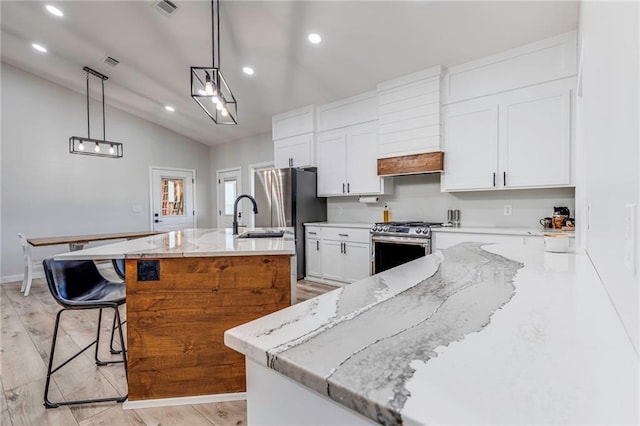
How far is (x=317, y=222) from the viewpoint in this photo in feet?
15.5

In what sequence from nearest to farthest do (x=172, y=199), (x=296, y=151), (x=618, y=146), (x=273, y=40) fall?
(x=618, y=146)
(x=273, y=40)
(x=296, y=151)
(x=172, y=199)

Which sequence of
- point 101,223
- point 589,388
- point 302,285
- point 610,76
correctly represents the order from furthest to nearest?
1. point 101,223
2. point 302,285
3. point 610,76
4. point 589,388

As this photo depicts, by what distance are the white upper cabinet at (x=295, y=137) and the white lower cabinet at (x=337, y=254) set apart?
113 centimetres

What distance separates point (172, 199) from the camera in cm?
675

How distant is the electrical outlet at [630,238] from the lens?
0.56 meters

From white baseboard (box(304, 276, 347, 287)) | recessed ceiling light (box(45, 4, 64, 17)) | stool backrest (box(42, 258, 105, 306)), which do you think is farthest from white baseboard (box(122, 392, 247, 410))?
recessed ceiling light (box(45, 4, 64, 17))

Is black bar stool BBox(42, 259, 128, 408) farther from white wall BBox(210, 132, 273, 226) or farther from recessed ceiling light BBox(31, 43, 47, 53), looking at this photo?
white wall BBox(210, 132, 273, 226)

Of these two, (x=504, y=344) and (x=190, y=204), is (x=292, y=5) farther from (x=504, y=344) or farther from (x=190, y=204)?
(x=190, y=204)

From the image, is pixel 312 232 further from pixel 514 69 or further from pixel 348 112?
pixel 514 69

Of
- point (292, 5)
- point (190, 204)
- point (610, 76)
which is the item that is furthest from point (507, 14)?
point (190, 204)

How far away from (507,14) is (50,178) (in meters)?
6.65

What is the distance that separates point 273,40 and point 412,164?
2065 mm

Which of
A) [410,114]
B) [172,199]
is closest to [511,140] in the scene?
[410,114]

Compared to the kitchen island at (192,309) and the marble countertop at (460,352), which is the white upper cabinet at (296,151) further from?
→ the marble countertop at (460,352)
